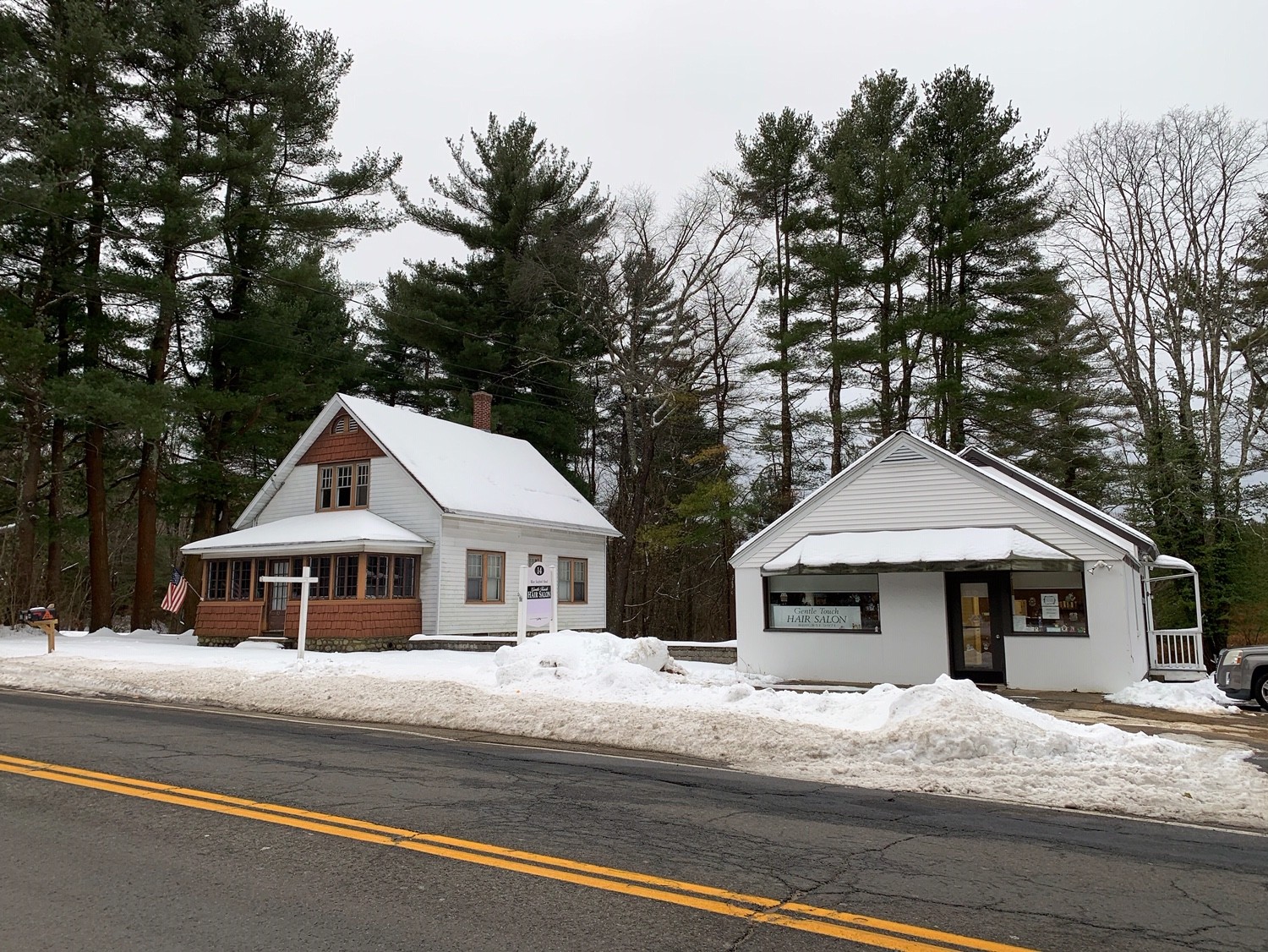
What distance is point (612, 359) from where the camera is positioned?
111 feet

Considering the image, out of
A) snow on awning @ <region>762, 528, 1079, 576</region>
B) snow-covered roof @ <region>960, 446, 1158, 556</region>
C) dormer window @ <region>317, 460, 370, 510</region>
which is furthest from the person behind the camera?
dormer window @ <region>317, 460, 370, 510</region>

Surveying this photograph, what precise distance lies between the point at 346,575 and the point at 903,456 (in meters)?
15.0

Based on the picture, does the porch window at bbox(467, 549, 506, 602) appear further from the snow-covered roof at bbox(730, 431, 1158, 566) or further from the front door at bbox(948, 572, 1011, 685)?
the front door at bbox(948, 572, 1011, 685)

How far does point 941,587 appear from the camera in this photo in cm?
1767

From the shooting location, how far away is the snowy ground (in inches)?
330

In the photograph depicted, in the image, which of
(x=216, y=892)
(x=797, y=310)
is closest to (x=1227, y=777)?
(x=216, y=892)

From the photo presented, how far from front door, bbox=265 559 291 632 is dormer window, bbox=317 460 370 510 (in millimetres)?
2754

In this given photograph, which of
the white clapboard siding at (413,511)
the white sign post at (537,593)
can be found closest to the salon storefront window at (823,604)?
the white sign post at (537,593)

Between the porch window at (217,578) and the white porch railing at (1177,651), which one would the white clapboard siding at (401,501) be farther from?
the white porch railing at (1177,651)

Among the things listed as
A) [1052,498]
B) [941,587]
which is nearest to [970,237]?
[1052,498]

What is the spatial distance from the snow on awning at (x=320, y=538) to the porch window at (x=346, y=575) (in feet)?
1.56

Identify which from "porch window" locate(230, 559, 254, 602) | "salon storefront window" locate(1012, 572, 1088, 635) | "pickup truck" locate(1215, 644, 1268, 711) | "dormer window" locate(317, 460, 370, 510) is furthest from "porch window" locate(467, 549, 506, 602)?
"pickup truck" locate(1215, 644, 1268, 711)

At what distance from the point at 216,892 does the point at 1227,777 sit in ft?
28.7

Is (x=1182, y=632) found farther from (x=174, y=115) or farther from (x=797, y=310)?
(x=174, y=115)
